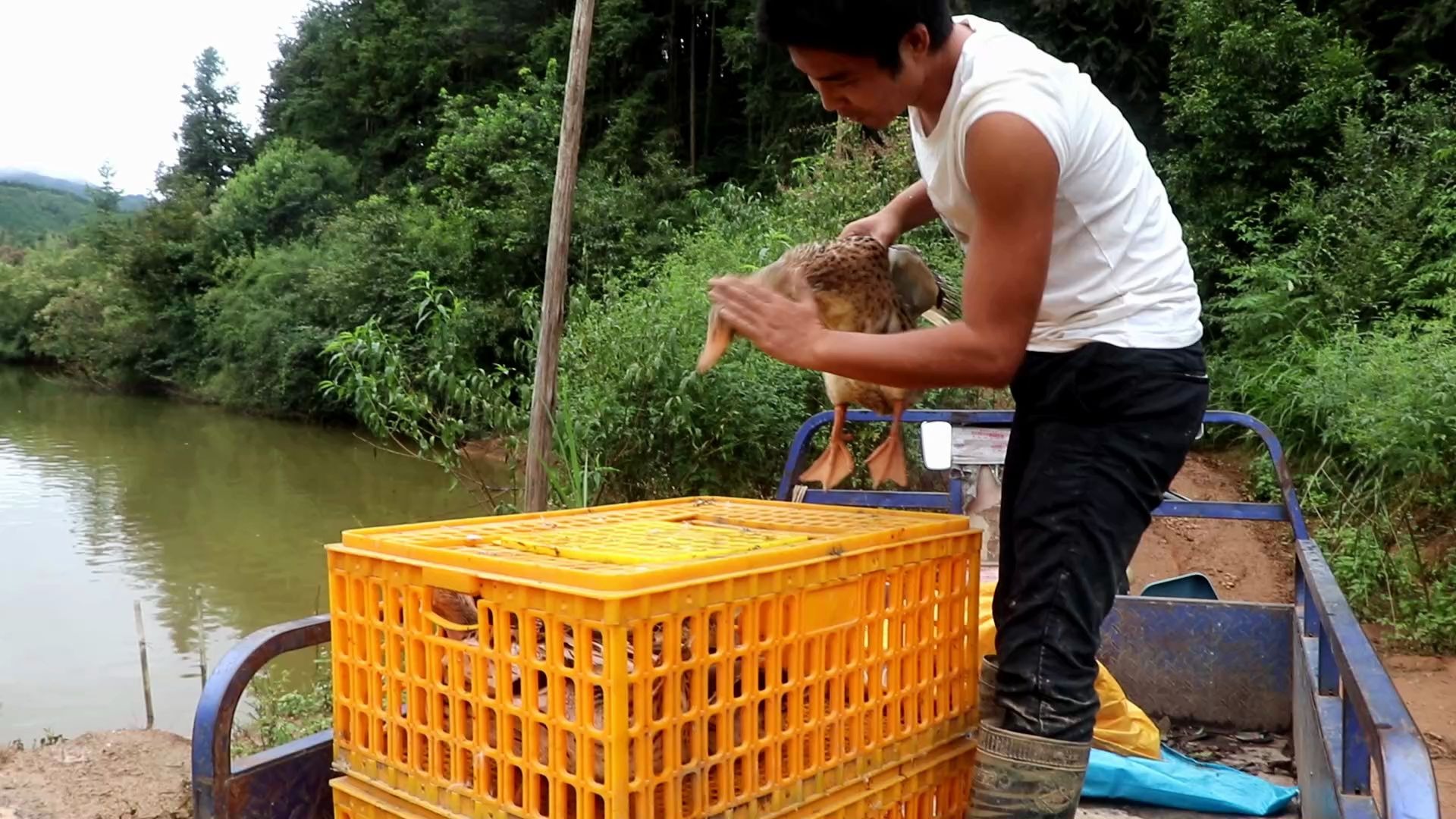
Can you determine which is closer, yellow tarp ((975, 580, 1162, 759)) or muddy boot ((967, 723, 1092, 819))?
muddy boot ((967, 723, 1092, 819))

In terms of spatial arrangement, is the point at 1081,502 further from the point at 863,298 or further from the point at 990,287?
the point at 863,298

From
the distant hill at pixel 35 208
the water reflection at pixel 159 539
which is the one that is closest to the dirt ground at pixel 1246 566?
the water reflection at pixel 159 539

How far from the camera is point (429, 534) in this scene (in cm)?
174

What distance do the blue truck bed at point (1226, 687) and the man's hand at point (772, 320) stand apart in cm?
83

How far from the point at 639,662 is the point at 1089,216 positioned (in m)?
1.01

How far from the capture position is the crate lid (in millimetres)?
1382

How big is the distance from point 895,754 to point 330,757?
0.94 metres

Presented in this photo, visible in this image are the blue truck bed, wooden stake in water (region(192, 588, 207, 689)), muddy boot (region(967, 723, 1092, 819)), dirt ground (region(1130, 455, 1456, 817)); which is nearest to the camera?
the blue truck bed

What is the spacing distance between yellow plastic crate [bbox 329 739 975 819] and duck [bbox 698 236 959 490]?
71 cm

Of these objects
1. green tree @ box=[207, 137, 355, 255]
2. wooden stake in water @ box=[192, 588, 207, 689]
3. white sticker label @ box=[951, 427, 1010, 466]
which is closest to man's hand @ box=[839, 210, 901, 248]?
white sticker label @ box=[951, 427, 1010, 466]

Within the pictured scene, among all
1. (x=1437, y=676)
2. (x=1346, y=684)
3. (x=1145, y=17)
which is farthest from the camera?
(x=1145, y=17)

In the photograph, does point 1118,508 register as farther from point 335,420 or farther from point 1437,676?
point 335,420

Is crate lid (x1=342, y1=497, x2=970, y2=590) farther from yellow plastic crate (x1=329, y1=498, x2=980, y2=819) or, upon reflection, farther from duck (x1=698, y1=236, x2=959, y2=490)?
duck (x1=698, y1=236, x2=959, y2=490)

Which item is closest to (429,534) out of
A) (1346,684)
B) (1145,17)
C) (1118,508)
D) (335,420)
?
(1118,508)
